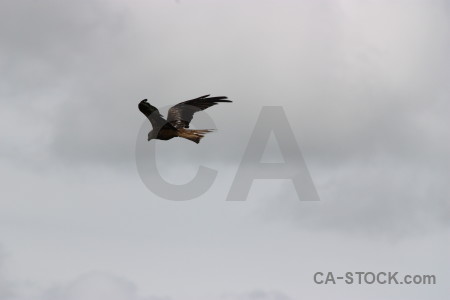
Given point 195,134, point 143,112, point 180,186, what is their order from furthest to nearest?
point 180,186
point 143,112
point 195,134

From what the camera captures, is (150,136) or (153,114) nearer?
(150,136)

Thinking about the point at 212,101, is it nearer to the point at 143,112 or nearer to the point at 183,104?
the point at 183,104

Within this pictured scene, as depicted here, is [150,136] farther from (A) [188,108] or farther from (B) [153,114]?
(A) [188,108]

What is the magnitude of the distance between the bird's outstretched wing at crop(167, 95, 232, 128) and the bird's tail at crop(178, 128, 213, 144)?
4.87ft

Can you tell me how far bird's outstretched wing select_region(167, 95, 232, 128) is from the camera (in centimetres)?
3672

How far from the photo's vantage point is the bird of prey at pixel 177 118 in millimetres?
34875

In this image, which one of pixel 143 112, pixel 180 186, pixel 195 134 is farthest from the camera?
pixel 180 186

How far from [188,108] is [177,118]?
1.36 meters

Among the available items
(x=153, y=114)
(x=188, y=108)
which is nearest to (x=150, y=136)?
(x=153, y=114)

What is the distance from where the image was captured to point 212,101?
1510 inches

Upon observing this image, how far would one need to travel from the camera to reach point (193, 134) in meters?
34.2

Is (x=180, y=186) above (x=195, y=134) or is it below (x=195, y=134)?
above

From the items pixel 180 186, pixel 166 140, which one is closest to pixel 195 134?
pixel 166 140

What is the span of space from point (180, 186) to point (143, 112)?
6641 millimetres
